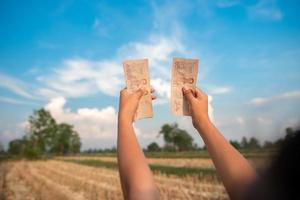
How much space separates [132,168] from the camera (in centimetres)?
143

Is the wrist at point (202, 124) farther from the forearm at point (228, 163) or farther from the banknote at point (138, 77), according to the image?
the banknote at point (138, 77)

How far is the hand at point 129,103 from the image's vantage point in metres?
1.80

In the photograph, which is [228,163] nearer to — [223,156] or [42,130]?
[223,156]

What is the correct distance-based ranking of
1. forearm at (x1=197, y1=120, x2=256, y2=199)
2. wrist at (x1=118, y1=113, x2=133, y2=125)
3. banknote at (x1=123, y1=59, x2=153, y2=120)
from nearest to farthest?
forearm at (x1=197, y1=120, x2=256, y2=199), wrist at (x1=118, y1=113, x2=133, y2=125), banknote at (x1=123, y1=59, x2=153, y2=120)

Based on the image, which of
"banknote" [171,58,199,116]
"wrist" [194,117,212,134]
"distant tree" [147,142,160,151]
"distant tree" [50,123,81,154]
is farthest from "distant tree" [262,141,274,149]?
"distant tree" [147,142,160,151]

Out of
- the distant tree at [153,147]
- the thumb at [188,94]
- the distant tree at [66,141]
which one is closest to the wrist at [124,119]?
the thumb at [188,94]

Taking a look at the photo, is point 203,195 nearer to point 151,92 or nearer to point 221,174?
point 151,92

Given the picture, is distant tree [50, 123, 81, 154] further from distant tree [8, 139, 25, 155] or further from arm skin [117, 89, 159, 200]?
arm skin [117, 89, 159, 200]

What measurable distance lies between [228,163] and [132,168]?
460mm

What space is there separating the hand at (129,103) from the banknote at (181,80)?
25cm

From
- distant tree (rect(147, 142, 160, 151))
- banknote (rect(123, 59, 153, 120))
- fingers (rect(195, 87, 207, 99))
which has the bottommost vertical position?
distant tree (rect(147, 142, 160, 151))

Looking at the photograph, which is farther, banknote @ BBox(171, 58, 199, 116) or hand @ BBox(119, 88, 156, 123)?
banknote @ BBox(171, 58, 199, 116)

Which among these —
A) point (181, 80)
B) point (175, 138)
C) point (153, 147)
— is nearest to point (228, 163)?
point (181, 80)

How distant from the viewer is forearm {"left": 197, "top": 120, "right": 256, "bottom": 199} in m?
1.32
